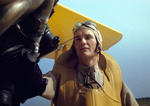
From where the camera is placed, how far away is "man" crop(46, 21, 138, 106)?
0.96 metres

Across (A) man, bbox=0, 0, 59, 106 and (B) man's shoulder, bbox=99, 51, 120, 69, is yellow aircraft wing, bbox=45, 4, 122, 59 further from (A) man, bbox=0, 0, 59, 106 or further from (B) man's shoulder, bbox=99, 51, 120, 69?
(A) man, bbox=0, 0, 59, 106

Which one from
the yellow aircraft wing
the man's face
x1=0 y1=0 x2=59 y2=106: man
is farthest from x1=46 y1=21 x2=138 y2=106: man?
the yellow aircraft wing

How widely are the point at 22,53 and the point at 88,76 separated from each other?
0.52 m

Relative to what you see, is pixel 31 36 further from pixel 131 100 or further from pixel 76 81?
pixel 131 100

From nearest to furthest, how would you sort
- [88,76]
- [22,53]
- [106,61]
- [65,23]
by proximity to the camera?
[22,53], [88,76], [106,61], [65,23]

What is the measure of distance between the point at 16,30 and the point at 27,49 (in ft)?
0.36

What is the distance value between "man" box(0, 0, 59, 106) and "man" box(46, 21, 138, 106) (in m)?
0.26

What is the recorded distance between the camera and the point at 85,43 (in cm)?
103

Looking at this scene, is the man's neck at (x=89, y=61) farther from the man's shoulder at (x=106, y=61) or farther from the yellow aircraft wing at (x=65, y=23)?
the yellow aircraft wing at (x=65, y=23)

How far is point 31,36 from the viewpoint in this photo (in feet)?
2.42

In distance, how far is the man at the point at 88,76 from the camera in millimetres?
964

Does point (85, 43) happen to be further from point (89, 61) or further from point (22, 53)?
point (22, 53)

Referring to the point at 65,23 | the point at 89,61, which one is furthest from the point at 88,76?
the point at 65,23

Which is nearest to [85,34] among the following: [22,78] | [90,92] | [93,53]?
[93,53]
